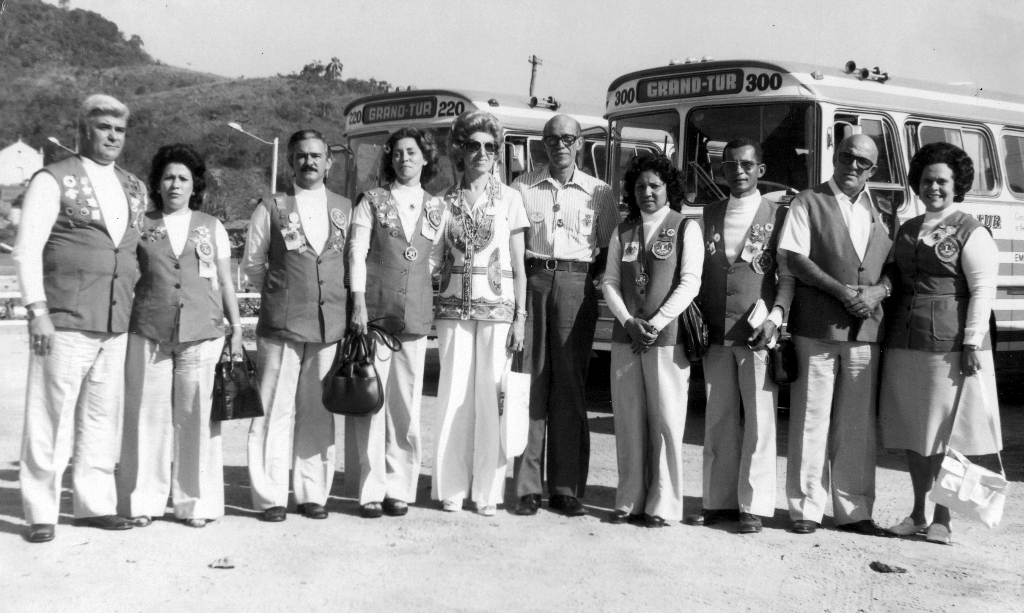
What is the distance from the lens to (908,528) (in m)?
5.37

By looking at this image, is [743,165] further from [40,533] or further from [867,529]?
[40,533]

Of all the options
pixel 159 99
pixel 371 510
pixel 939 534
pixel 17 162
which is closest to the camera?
pixel 939 534

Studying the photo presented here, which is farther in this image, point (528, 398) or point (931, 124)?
point (931, 124)

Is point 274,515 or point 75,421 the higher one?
point 75,421

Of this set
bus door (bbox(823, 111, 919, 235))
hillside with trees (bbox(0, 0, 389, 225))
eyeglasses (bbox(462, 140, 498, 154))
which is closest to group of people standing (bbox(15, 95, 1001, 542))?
eyeglasses (bbox(462, 140, 498, 154))

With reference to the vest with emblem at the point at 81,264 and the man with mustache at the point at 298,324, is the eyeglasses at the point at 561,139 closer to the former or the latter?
the man with mustache at the point at 298,324

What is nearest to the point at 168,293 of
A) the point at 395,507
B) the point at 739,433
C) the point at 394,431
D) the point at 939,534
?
the point at 394,431

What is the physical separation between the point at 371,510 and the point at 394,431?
44cm

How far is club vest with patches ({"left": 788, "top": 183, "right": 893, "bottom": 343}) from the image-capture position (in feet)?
17.4

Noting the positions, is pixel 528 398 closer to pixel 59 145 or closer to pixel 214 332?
pixel 214 332

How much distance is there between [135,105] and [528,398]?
74848mm

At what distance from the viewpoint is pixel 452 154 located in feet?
18.9

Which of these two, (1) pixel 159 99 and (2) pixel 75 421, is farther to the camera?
(1) pixel 159 99

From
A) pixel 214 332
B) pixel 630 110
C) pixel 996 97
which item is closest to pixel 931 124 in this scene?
pixel 996 97
